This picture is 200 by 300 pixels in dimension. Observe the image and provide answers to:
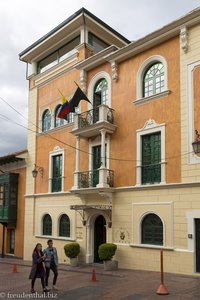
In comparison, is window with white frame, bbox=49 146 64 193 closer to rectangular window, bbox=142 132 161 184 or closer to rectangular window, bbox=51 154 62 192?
rectangular window, bbox=51 154 62 192

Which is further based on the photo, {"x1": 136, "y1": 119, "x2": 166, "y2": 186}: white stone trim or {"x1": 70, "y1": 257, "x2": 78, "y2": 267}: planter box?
{"x1": 70, "y1": 257, "x2": 78, "y2": 267}: planter box

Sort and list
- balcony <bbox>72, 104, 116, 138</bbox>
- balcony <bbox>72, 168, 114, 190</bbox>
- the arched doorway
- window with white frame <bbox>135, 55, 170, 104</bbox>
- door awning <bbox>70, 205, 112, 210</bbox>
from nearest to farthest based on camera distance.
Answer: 1. window with white frame <bbox>135, 55, 170, 104</bbox>
2. balcony <bbox>72, 168, 114, 190</bbox>
3. door awning <bbox>70, 205, 112, 210</bbox>
4. balcony <bbox>72, 104, 116, 138</bbox>
5. the arched doorway

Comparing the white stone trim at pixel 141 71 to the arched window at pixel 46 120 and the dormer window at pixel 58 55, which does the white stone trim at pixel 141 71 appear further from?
the arched window at pixel 46 120

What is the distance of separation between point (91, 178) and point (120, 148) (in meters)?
2.36

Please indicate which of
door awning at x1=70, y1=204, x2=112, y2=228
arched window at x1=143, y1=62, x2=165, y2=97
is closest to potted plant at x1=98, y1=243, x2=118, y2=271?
door awning at x1=70, y1=204, x2=112, y2=228

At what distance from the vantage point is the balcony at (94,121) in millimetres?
18531

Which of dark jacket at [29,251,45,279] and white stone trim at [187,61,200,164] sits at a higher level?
white stone trim at [187,61,200,164]

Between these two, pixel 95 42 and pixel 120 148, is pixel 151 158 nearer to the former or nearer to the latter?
pixel 120 148

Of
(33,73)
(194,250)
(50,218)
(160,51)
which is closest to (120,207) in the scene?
(194,250)

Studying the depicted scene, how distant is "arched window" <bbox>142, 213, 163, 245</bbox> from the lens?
1634 cm

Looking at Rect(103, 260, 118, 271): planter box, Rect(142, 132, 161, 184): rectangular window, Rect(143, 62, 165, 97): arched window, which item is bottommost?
Rect(103, 260, 118, 271): planter box

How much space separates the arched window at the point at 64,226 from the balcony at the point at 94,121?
16.5 ft

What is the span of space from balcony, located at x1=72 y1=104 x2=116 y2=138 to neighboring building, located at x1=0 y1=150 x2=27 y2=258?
6731 millimetres

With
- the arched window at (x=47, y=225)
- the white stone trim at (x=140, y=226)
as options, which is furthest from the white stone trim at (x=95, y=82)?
the arched window at (x=47, y=225)
